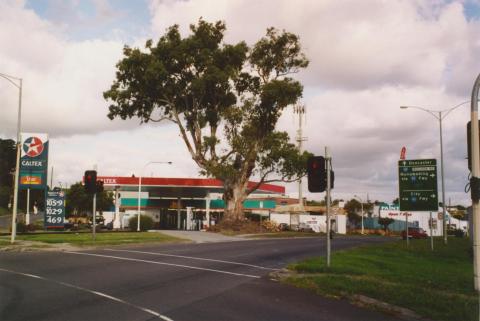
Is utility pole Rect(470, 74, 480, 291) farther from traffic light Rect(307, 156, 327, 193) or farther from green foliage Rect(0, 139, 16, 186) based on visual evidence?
green foliage Rect(0, 139, 16, 186)

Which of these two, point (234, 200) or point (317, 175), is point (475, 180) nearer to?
point (317, 175)

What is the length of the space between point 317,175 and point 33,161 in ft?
77.4

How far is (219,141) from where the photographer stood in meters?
45.0

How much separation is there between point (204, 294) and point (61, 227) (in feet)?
106

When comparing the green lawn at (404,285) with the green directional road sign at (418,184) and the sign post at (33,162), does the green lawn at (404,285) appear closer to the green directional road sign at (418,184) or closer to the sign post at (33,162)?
the green directional road sign at (418,184)

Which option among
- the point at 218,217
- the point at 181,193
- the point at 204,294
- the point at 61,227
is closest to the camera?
the point at 204,294

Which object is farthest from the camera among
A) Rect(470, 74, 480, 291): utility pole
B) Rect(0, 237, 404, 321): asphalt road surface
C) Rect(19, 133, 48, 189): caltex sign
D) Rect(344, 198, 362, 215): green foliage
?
Rect(344, 198, 362, 215): green foliage

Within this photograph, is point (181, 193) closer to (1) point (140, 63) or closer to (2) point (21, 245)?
(1) point (140, 63)

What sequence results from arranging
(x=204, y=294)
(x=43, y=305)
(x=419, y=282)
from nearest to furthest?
1. (x=43, y=305)
2. (x=204, y=294)
3. (x=419, y=282)

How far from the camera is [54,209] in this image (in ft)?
129

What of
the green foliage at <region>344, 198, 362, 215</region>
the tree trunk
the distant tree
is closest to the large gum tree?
the tree trunk

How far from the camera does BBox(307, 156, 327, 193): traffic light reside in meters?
16.2

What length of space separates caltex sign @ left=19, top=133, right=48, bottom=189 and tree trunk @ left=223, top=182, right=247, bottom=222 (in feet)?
56.2

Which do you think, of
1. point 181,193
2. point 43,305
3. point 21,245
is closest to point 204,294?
point 43,305
